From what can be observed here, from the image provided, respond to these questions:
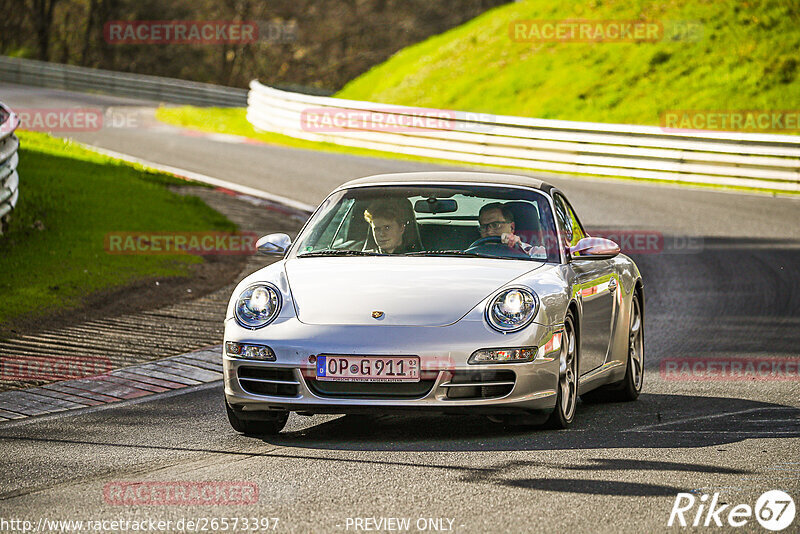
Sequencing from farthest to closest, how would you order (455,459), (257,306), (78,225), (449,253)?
(78,225) → (449,253) → (257,306) → (455,459)

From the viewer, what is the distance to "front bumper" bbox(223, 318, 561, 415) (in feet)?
22.2

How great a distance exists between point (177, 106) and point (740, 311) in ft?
103

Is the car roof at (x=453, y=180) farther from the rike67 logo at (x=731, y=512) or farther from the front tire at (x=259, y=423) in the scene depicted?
the rike67 logo at (x=731, y=512)

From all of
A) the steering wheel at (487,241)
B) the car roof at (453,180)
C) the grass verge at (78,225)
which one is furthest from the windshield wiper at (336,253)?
the grass verge at (78,225)

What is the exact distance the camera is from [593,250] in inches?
308

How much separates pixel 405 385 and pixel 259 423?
0.95 meters

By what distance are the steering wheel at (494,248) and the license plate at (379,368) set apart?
1.24 meters

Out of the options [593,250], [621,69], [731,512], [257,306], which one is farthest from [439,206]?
[621,69]

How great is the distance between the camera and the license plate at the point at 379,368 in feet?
22.2

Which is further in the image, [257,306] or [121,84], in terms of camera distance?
[121,84]

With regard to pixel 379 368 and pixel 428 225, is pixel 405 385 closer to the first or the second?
pixel 379 368

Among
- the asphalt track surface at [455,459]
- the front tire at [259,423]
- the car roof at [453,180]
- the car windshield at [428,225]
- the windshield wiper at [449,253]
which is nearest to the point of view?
the asphalt track surface at [455,459]

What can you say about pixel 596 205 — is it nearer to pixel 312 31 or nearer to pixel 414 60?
pixel 414 60

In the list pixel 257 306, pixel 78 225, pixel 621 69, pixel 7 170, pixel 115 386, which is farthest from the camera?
pixel 621 69
